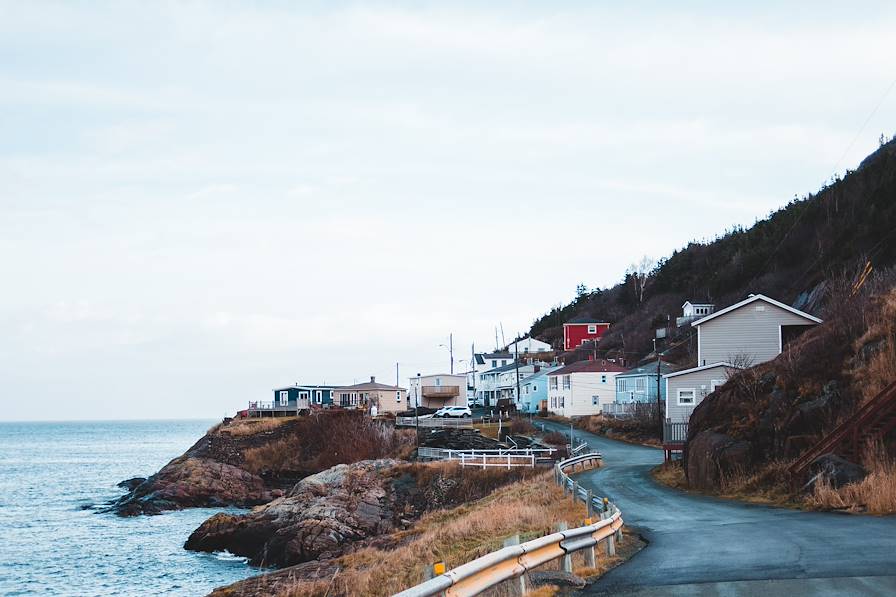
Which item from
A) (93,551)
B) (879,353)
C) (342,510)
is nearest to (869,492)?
(879,353)

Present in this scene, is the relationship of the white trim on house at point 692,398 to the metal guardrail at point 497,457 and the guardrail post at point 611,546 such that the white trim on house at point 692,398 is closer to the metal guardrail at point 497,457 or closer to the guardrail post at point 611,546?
the metal guardrail at point 497,457

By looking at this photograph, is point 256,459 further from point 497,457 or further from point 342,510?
point 342,510

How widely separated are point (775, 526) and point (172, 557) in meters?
30.9

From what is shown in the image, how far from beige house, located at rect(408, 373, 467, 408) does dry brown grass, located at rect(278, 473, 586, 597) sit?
286 ft

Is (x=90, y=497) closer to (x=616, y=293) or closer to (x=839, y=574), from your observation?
(x=839, y=574)

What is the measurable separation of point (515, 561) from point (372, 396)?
102619 millimetres

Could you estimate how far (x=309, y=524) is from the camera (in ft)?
135

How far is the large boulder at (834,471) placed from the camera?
24.2m

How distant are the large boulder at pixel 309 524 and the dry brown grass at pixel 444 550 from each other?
32.3 feet

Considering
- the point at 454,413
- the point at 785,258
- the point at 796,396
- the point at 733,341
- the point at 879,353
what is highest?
the point at 785,258

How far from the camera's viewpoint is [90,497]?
77.9m

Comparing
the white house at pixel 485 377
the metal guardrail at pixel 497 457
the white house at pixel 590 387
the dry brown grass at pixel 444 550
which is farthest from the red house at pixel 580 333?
the dry brown grass at pixel 444 550

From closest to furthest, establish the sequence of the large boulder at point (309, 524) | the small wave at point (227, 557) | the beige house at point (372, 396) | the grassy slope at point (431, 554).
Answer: the grassy slope at point (431, 554) < the large boulder at point (309, 524) < the small wave at point (227, 557) < the beige house at point (372, 396)

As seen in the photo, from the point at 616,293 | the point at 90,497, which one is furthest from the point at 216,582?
the point at 616,293
